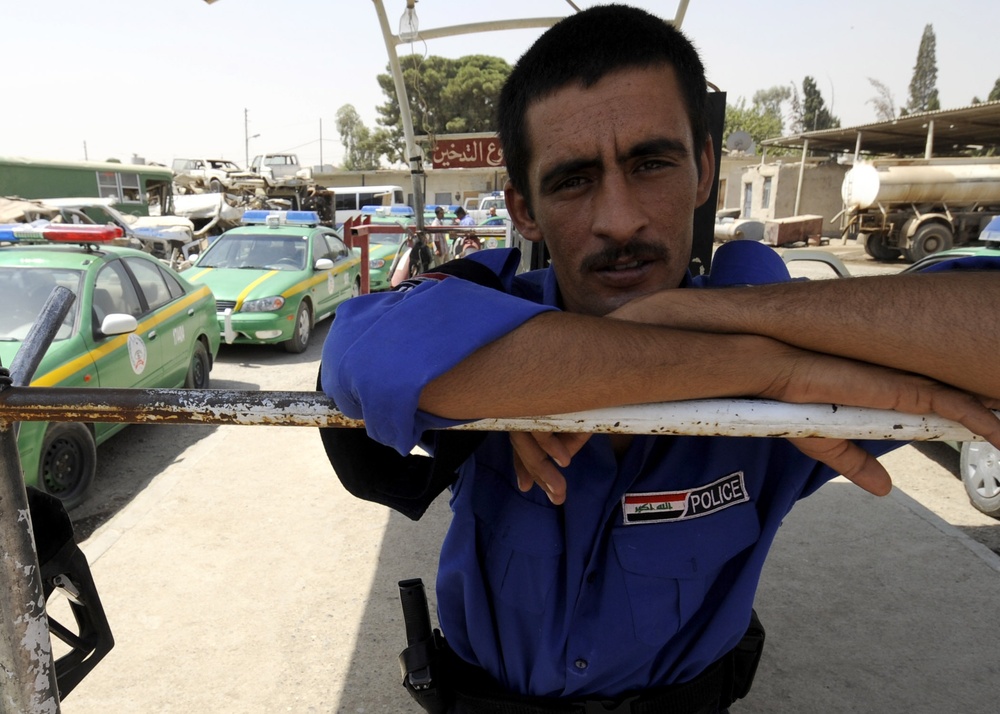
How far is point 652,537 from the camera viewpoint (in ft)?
3.92

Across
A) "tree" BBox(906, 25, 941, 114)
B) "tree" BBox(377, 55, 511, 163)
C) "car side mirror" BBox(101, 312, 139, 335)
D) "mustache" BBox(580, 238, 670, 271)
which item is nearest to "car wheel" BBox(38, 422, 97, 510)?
"car side mirror" BBox(101, 312, 139, 335)

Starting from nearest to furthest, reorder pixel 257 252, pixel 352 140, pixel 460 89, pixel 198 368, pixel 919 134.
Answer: pixel 198 368 < pixel 257 252 < pixel 919 134 < pixel 460 89 < pixel 352 140

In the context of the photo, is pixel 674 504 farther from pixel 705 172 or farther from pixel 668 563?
pixel 705 172

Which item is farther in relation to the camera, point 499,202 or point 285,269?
point 499,202

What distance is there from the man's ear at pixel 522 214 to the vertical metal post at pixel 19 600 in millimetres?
881

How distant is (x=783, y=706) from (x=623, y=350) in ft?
7.91

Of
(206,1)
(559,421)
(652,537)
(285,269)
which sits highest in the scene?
(206,1)

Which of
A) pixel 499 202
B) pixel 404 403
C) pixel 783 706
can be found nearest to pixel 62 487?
pixel 783 706

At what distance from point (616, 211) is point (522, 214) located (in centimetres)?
28

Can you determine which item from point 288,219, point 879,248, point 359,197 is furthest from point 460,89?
point 288,219

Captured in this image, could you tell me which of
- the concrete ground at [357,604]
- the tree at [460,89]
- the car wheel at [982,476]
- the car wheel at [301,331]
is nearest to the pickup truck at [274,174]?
the tree at [460,89]

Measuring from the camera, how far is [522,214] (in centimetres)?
147

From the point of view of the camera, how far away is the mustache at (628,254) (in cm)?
125

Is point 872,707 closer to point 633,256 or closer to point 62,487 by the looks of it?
point 633,256
